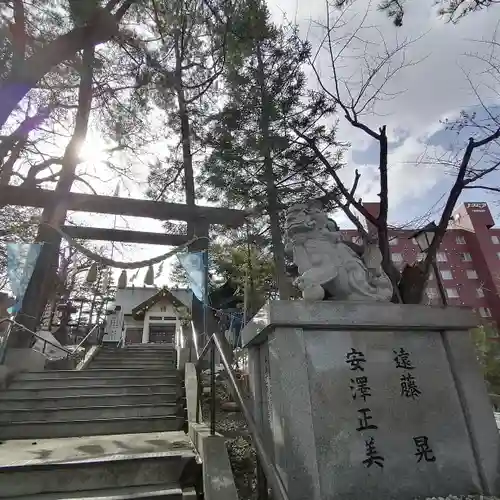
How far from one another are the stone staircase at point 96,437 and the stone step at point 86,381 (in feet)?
0.05

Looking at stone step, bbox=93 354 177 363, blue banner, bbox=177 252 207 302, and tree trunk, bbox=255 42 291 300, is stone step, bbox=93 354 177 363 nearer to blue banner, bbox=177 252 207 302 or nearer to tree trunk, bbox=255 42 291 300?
blue banner, bbox=177 252 207 302

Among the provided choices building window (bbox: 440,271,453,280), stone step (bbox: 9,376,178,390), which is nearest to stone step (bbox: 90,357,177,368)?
stone step (bbox: 9,376,178,390)

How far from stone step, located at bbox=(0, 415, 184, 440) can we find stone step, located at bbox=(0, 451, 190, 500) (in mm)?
1707

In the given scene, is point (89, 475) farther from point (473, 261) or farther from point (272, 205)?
point (473, 261)

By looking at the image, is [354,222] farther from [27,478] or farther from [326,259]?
[27,478]

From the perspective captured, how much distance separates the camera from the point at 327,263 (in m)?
3.04

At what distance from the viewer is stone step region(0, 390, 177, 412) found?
205 inches

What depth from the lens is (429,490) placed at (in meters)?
2.39

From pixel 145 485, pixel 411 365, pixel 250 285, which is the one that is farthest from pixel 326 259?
pixel 250 285

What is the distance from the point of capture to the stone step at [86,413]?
192 inches

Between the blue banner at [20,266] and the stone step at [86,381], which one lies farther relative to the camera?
the blue banner at [20,266]

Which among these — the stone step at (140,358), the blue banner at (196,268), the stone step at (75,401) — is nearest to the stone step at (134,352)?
the stone step at (140,358)

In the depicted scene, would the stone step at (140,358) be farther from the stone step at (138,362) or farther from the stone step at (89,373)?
the stone step at (89,373)

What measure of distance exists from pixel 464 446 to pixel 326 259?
1873mm
